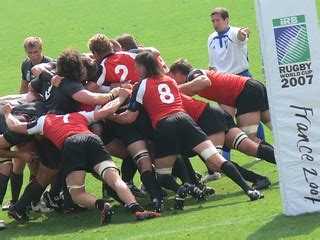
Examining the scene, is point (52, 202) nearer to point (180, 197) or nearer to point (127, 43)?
point (180, 197)

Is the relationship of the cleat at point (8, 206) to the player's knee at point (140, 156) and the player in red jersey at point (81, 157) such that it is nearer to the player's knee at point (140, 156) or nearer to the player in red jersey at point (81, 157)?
the player in red jersey at point (81, 157)

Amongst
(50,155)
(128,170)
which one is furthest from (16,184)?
(128,170)

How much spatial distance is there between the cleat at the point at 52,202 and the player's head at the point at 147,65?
2.01 meters

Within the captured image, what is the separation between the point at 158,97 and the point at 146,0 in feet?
72.5

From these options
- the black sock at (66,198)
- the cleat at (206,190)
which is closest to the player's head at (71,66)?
the black sock at (66,198)

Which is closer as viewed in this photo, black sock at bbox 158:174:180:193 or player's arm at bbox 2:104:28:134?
player's arm at bbox 2:104:28:134

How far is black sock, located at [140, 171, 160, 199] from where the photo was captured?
10.4 metres

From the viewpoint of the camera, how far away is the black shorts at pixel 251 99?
1157cm

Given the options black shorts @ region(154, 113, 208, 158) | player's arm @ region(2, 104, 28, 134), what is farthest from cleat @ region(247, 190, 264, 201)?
player's arm @ region(2, 104, 28, 134)

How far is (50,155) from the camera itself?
10.8 meters

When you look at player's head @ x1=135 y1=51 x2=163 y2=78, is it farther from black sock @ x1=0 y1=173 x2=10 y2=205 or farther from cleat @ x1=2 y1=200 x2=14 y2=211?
cleat @ x1=2 y1=200 x2=14 y2=211

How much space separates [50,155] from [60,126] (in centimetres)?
67

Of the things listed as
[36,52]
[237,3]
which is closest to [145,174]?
[36,52]

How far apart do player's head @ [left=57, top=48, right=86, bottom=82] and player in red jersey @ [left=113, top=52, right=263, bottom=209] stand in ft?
2.22
